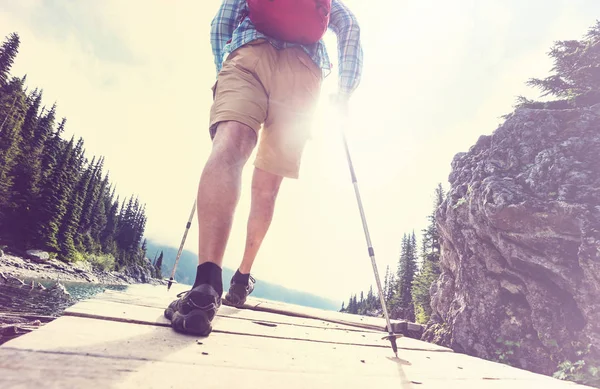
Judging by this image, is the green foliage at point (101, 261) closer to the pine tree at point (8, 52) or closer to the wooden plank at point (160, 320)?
the pine tree at point (8, 52)

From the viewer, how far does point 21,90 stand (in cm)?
3612

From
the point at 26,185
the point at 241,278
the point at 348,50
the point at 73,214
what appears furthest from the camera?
the point at 73,214

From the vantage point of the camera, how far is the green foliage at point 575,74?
21.5 metres

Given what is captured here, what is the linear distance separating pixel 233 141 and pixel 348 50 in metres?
1.80

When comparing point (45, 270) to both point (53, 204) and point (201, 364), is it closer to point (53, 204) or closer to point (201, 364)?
point (53, 204)

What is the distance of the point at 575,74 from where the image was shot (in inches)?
875

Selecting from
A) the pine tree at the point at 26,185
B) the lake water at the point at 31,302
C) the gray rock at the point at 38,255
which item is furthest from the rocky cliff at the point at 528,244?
the pine tree at the point at 26,185

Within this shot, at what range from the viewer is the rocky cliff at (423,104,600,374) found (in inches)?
591

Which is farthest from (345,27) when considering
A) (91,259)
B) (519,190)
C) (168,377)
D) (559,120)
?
(91,259)

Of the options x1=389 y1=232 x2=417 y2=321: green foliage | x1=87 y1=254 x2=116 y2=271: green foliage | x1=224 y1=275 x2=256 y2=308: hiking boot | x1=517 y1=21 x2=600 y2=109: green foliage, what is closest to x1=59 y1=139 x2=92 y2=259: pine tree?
x1=87 y1=254 x2=116 y2=271: green foliage

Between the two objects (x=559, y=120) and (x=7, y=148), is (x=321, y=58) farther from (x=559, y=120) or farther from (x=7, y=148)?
(x=7, y=148)

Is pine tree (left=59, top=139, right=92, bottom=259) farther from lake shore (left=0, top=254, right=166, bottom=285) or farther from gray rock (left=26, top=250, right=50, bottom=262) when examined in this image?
gray rock (left=26, top=250, right=50, bottom=262)

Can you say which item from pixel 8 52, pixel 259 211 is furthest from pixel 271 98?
pixel 8 52

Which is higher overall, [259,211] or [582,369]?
[259,211]
